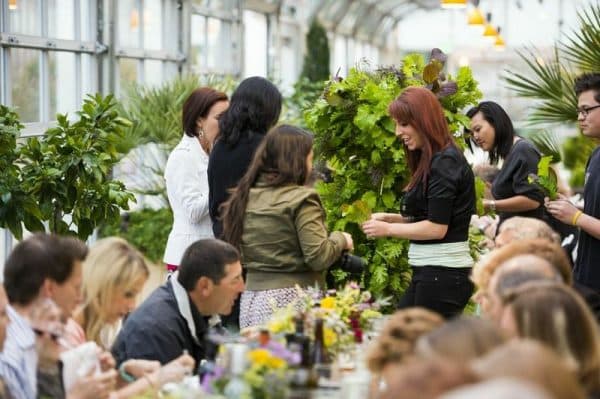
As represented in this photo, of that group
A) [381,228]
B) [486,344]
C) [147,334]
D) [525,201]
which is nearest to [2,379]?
[147,334]

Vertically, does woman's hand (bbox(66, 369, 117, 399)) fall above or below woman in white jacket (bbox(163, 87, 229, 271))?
below

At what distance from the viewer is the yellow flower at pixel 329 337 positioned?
3.37 m

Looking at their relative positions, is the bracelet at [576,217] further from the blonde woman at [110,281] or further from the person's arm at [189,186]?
the blonde woman at [110,281]

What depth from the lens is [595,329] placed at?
2504 millimetres

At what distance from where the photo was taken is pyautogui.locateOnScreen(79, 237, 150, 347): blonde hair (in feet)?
11.1

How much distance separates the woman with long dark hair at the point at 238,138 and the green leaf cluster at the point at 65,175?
18.1 inches

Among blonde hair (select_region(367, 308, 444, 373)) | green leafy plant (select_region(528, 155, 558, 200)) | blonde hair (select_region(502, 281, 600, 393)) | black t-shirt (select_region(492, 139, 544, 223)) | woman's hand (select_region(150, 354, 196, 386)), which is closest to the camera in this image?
blonde hair (select_region(502, 281, 600, 393))

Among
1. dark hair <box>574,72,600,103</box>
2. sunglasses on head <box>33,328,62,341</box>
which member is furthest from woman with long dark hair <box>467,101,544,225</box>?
sunglasses on head <box>33,328,62,341</box>

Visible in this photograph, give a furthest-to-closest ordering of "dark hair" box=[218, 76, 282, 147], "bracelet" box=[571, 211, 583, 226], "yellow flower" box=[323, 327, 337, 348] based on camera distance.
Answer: "dark hair" box=[218, 76, 282, 147], "bracelet" box=[571, 211, 583, 226], "yellow flower" box=[323, 327, 337, 348]

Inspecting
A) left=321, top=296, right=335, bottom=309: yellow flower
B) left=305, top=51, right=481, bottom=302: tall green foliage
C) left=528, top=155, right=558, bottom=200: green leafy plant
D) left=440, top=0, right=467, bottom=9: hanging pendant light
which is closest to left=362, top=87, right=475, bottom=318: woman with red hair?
left=528, top=155, right=558, bottom=200: green leafy plant

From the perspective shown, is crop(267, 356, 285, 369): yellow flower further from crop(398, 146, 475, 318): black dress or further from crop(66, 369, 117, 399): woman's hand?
crop(398, 146, 475, 318): black dress

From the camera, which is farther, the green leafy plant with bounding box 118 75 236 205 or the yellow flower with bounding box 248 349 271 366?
the green leafy plant with bounding box 118 75 236 205

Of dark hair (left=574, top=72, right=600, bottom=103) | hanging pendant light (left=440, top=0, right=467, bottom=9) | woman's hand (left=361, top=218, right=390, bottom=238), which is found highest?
hanging pendant light (left=440, top=0, right=467, bottom=9)

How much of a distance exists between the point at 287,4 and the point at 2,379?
14.4m
